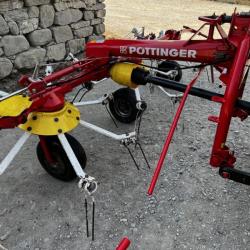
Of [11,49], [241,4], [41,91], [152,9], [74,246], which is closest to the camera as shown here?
[74,246]

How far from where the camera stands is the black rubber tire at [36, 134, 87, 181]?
3.11 m

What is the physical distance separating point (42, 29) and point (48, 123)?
297 cm

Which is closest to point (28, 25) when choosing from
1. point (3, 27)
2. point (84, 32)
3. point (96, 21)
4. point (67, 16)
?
point (3, 27)

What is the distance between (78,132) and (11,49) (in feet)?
5.85

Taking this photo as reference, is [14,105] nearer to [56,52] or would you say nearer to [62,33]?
[56,52]

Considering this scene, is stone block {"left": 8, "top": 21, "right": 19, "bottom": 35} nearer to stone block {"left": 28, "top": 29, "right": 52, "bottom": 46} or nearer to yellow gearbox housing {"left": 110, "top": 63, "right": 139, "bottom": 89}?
stone block {"left": 28, "top": 29, "right": 52, "bottom": 46}

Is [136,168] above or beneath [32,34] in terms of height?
beneath

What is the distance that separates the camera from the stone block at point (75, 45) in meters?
6.02

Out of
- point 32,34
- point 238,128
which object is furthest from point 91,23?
point 238,128

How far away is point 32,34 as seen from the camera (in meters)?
5.24

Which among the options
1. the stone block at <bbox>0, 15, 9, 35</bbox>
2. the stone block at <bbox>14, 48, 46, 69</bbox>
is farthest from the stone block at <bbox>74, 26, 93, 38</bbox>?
the stone block at <bbox>0, 15, 9, 35</bbox>

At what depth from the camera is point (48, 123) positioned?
2934 millimetres

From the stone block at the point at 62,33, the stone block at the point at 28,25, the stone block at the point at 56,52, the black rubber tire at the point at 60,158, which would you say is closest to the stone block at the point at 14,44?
the stone block at the point at 28,25

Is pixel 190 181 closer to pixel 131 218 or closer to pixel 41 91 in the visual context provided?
pixel 131 218
